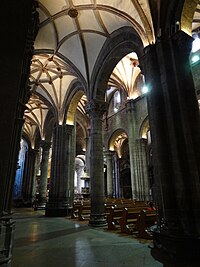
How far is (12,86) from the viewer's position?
8.05ft

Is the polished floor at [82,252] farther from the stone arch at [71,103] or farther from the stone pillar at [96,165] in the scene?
the stone arch at [71,103]

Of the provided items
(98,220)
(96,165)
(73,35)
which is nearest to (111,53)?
(73,35)

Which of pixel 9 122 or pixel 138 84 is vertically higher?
pixel 138 84

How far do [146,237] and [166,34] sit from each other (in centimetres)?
658

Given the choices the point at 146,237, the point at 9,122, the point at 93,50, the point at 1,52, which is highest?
the point at 93,50

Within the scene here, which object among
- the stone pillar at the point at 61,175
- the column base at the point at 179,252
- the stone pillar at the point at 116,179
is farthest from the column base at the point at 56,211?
the stone pillar at the point at 116,179

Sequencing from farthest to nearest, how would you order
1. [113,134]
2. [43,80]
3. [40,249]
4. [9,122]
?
[113,134], [43,80], [40,249], [9,122]

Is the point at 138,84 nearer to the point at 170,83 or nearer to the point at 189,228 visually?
the point at 170,83

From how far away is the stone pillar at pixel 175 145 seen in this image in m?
4.20

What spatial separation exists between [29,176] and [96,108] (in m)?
18.7

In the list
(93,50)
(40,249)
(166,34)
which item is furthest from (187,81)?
(93,50)

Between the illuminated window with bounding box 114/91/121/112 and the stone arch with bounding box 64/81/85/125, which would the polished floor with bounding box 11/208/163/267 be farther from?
the illuminated window with bounding box 114/91/121/112

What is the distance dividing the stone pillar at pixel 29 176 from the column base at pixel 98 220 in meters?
18.2

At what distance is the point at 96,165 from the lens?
9391 mm
